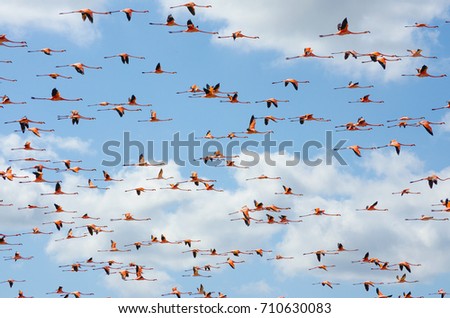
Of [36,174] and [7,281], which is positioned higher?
[36,174]

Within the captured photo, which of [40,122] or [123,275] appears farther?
[123,275]

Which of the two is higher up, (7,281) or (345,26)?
(345,26)

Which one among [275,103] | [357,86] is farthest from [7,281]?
[357,86]

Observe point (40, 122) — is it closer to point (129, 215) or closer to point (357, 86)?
point (129, 215)

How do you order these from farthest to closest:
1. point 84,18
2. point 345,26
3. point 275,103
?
point 275,103 < point 345,26 < point 84,18
